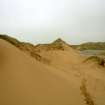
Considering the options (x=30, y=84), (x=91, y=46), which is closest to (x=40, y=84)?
(x=30, y=84)

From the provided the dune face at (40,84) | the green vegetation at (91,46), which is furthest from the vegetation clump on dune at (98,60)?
the green vegetation at (91,46)

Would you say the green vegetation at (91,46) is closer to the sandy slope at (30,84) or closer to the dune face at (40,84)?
the dune face at (40,84)

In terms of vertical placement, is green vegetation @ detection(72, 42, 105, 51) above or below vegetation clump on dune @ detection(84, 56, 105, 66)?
above

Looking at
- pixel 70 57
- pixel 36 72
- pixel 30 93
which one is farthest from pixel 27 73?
pixel 70 57

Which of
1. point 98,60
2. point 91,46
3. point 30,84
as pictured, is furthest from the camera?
point 91,46

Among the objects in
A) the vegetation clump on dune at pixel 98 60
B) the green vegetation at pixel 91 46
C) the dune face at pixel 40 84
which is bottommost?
the dune face at pixel 40 84

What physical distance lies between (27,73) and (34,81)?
9 cm

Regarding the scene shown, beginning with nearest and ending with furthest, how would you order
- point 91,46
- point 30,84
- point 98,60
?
point 30,84, point 98,60, point 91,46

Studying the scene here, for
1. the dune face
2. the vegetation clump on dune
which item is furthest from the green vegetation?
the dune face

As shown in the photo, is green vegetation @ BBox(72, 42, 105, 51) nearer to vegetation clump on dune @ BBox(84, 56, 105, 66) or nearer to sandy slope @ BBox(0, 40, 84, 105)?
vegetation clump on dune @ BBox(84, 56, 105, 66)

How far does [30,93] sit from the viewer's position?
1.58 m

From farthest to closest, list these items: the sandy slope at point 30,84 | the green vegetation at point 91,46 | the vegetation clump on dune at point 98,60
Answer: the green vegetation at point 91,46, the vegetation clump on dune at point 98,60, the sandy slope at point 30,84

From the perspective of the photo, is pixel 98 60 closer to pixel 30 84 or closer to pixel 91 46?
pixel 30 84

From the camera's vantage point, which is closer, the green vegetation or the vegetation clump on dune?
the vegetation clump on dune
